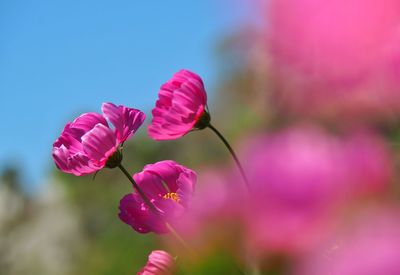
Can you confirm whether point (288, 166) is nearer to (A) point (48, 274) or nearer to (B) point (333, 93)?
(B) point (333, 93)

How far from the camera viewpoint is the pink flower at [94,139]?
574 millimetres

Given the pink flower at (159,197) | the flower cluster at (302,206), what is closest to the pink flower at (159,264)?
the pink flower at (159,197)

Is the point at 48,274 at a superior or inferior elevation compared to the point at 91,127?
inferior

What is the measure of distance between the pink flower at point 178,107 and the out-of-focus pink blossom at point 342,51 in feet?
0.70

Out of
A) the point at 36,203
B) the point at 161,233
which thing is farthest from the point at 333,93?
the point at 36,203

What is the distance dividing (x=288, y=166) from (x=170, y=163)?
0.28m

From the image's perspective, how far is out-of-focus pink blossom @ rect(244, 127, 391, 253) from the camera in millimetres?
299

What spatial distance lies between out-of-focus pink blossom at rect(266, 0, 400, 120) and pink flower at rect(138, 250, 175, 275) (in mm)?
150

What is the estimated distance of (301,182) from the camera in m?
0.30

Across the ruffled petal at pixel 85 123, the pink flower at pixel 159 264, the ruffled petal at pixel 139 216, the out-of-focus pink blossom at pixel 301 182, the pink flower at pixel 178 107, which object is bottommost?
the pink flower at pixel 159 264

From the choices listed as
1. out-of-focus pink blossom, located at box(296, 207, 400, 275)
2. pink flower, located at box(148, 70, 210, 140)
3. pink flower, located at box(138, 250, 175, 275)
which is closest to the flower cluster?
out-of-focus pink blossom, located at box(296, 207, 400, 275)

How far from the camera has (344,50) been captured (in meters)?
0.34

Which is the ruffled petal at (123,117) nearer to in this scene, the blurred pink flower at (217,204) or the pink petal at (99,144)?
the pink petal at (99,144)

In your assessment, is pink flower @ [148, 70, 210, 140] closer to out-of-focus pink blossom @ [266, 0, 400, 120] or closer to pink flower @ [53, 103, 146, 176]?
pink flower @ [53, 103, 146, 176]
